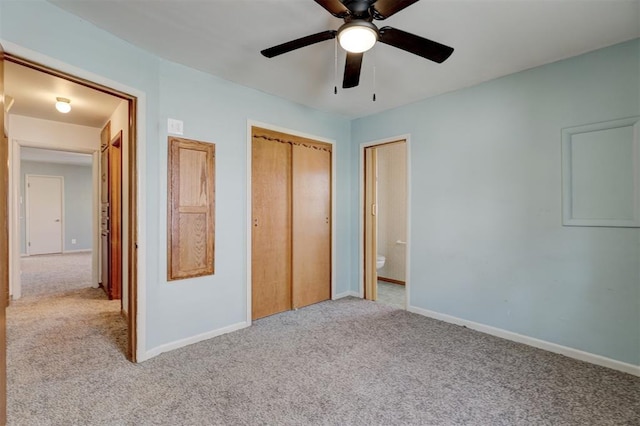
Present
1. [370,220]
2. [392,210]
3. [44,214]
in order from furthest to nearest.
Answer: [44,214], [392,210], [370,220]

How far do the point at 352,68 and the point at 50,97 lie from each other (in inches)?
130

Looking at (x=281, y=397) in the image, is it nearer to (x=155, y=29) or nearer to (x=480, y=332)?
(x=480, y=332)

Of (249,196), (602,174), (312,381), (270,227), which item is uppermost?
(602,174)

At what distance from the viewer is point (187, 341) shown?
2656 millimetres

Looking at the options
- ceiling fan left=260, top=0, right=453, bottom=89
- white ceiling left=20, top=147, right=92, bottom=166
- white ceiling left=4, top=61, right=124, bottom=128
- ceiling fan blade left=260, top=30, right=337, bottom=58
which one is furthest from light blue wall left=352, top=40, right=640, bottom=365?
white ceiling left=20, top=147, right=92, bottom=166

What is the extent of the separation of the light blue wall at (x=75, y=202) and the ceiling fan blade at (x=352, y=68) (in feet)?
26.6

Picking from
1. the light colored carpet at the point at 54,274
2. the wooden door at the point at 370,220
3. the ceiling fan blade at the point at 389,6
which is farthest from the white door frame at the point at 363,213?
the light colored carpet at the point at 54,274

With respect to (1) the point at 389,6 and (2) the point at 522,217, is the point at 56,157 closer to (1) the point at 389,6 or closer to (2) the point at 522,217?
(1) the point at 389,6

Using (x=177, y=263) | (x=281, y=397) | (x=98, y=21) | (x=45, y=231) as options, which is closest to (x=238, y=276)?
(x=177, y=263)

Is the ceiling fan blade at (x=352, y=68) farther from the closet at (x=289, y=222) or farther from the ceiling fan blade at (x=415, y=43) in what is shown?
the closet at (x=289, y=222)

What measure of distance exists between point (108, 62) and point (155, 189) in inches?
36.1

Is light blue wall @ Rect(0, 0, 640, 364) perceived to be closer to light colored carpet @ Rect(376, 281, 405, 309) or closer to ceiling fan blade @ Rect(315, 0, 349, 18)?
light colored carpet @ Rect(376, 281, 405, 309)

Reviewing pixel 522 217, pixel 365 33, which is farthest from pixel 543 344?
pixel 365 33

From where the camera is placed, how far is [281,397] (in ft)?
6.32
